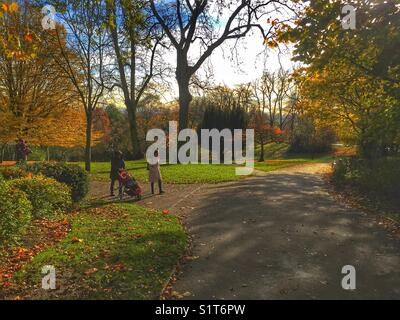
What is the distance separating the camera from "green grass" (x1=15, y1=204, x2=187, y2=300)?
5.37 metres

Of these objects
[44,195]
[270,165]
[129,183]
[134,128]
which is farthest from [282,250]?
[134,128]

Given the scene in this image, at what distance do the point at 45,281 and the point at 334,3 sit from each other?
9.07 meters

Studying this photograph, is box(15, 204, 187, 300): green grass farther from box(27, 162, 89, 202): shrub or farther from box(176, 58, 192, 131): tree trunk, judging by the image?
box(176, 58, 192, 131): tree trunk

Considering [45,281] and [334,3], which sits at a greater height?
[334,3]

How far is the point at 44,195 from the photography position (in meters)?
9.36

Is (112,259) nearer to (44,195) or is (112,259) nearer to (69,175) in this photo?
(44,195)

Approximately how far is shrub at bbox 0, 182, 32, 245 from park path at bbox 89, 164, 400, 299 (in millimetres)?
3532

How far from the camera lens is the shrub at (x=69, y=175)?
37.1ft

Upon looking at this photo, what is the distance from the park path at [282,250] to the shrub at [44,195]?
310cm

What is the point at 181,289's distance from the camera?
552cm

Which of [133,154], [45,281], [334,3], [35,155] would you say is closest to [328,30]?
[334,3]

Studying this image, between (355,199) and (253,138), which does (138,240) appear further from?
(253,138)

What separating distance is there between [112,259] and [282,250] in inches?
134

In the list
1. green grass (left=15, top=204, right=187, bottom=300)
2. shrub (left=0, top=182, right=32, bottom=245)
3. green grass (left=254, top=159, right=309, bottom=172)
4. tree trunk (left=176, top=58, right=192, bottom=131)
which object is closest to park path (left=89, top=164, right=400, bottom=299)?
green grass (left=15, top=204, right=187, bottom=300)
